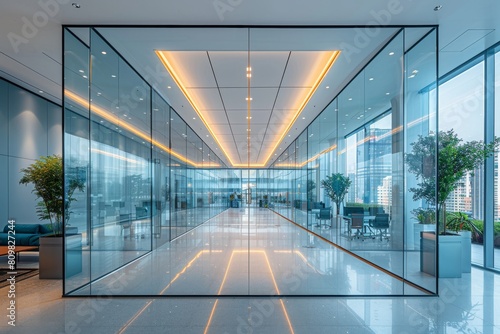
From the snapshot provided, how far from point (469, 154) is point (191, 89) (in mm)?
6431

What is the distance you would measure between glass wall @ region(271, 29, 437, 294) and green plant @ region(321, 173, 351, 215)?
170mm

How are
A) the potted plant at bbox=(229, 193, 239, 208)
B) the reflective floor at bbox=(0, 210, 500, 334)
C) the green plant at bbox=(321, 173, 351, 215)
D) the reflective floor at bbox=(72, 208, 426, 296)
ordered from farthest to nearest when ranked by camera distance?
the potted plant at bbox=(229, 193, 239, 208) → the green plant at bbox=(321, 173, 351, 215) → the reflective floor at bbox=(72, 208, 426, 296) → the reflective floor at bbox=(0, 210, 500, 334)

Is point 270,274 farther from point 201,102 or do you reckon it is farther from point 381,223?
point 201,102

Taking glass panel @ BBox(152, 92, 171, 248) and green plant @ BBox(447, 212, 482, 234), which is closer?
green plant @ BBox(447, 212, 482, 234)

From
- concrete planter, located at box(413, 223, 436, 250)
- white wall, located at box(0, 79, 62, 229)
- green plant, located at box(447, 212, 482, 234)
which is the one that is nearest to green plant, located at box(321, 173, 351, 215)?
green plant, located at box(447, 212, 482, 234)

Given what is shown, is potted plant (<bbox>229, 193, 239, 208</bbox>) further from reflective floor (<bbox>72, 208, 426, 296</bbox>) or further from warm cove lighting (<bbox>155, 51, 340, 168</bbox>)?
reflective floor (<bbox>72, 208, 426, 296</bbox>)

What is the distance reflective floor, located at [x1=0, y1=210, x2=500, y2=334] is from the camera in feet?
11.8

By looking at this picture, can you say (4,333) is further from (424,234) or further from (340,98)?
(340,98)

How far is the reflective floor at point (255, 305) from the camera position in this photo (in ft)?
11.8

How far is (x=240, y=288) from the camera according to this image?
194 inches

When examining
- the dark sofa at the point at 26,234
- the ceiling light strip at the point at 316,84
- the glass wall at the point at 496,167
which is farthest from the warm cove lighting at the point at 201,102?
the dark sofa at the point at 26,234

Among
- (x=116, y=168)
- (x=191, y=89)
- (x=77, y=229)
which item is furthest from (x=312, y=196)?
(x=77, y=229)

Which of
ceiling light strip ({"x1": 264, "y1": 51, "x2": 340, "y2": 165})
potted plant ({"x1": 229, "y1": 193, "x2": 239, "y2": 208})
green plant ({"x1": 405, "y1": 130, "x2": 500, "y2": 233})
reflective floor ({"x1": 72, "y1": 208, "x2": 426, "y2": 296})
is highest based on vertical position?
ceiling light strip ({"x1": 264, "y1": 51, "x2": 340, "y2": 165})

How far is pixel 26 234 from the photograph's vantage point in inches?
311
